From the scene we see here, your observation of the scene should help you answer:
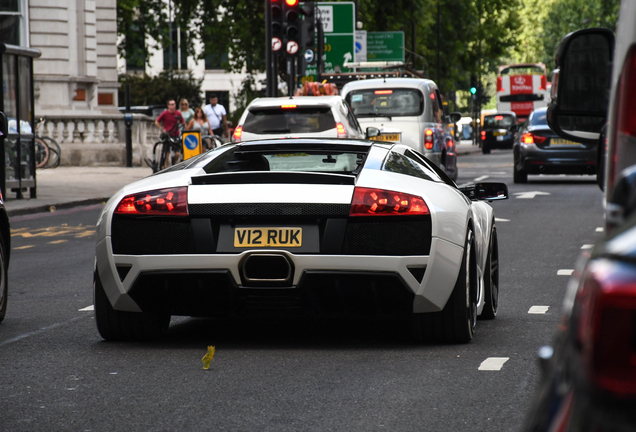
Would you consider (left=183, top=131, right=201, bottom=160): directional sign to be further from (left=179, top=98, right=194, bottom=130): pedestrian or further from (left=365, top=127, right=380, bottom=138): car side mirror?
(left=365, top=127, right=380, bottom=138): car side mirror

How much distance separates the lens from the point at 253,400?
192 inches

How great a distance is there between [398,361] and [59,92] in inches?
1195

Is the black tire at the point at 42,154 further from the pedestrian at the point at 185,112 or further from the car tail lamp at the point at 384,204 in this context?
the car tail lamp at the point at 384,204

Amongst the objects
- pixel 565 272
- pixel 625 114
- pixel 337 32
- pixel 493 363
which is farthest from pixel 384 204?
pixel 337 32

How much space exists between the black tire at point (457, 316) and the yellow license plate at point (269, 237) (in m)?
0.79

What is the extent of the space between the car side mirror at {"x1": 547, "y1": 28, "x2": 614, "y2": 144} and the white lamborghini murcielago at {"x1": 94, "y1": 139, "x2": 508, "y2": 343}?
1266mm

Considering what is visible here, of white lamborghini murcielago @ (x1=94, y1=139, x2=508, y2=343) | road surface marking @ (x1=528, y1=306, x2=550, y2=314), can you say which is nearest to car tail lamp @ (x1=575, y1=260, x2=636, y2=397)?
white lamborghini murcielago @ (x1=94, y1=139, x2=508, y2=343)

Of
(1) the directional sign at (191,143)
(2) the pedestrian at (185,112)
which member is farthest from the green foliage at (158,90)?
(1) the directional sign at (191,143)

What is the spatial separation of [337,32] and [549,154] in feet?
55.0

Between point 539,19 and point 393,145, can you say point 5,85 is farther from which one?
point 539,19

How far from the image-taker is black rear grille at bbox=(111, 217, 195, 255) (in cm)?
584

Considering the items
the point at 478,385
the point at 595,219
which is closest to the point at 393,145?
the point at 478,385

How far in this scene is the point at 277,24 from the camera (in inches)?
826

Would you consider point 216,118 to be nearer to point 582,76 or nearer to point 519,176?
point 519,176
